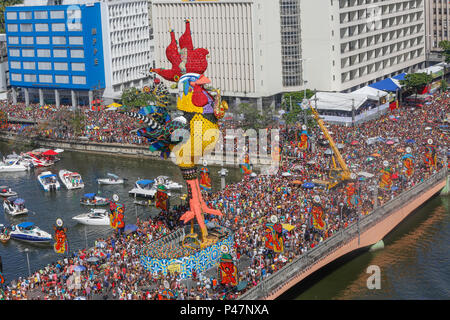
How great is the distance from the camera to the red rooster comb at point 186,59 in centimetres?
6087

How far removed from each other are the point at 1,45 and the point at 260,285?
392 feet

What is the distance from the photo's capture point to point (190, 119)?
2410 inches

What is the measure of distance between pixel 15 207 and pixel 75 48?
54918 mm

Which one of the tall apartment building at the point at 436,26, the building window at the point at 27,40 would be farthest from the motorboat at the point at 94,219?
the tall apartment building at the point at 436,26

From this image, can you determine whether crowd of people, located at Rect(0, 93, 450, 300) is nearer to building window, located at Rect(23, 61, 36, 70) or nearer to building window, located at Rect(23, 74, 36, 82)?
building window, located at Rect(23, 74, 36, 82)

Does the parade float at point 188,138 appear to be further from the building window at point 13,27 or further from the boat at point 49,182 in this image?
the building window at point 13,27

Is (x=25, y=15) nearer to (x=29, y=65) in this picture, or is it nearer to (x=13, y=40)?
(x=13, y=40)

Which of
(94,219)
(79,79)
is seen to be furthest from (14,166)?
(79,79)

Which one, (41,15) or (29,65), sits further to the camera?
(29,65)

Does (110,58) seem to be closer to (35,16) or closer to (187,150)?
(35,16)

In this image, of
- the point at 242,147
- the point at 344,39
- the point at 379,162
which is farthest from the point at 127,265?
the point at 344,39

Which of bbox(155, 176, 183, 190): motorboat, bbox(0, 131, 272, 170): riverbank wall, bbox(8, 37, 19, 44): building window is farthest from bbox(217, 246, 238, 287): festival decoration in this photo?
bbox(8, 37, 19, 44): building window

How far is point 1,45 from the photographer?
526 ft

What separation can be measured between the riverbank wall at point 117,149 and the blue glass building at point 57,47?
54.7 ft
